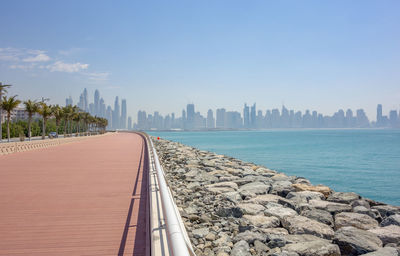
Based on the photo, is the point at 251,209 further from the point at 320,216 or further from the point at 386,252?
the point at 386,252

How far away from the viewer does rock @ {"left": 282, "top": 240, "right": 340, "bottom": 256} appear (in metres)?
4.53

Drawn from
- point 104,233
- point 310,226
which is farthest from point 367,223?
point 104,233

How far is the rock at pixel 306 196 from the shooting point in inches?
345

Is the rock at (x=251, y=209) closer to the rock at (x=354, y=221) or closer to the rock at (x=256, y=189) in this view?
the rock at (x=354, y=221)

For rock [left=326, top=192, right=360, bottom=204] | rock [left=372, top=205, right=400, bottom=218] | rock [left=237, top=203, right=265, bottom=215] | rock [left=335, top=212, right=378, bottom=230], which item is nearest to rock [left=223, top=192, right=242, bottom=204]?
rock [left=237, top=203, right=265, bottom=215]

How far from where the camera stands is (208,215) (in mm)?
6281

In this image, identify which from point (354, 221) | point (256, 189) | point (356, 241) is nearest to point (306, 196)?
point (256, 189)

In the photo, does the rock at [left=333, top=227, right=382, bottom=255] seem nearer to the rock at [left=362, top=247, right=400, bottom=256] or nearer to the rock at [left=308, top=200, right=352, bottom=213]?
the rock at [left=362, top=247, right=400, bottom=256]

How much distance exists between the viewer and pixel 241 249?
4.48 m

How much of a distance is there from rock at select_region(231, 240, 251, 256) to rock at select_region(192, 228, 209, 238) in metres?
0.65

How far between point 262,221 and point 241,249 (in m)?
1.65

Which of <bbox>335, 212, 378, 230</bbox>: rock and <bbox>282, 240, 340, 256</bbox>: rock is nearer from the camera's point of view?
<bbox>282, 240, 340, 256</bbox>: rock

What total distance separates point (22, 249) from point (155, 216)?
5.66 feet

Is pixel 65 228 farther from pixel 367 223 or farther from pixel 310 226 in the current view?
pixel 367 223
